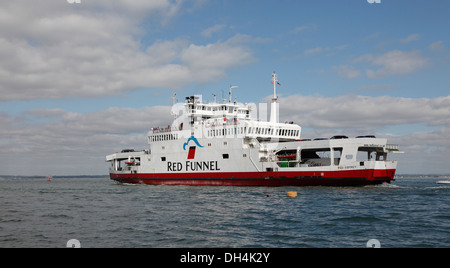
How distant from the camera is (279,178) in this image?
141 ft

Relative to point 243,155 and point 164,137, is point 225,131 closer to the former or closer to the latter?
point 243,155

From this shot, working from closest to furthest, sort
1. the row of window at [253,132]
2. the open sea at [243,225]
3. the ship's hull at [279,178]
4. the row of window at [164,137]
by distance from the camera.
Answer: the open sea at [243,225]
the ship's hull at [279,178]
the row of window at [253,132]
the row of window at [164,137]

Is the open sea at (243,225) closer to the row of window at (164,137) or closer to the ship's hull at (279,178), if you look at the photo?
the ship's hull at (279,178)

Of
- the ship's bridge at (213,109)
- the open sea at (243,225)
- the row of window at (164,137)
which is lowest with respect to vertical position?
the open sea at (243,225)

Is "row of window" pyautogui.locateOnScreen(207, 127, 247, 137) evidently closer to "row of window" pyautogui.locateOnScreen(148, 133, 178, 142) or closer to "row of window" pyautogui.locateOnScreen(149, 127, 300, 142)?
"row of window" pyautogui.locateOnScreen(149, 127, 300, 142)

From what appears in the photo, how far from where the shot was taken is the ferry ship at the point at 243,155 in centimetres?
3919

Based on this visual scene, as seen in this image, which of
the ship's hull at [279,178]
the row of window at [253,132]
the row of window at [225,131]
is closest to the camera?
the ship's hull at [279,178]

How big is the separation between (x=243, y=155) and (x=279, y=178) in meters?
5.65

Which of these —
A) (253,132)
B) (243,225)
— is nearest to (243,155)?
(253,132)

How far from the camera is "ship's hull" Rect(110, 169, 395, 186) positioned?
38562 mm

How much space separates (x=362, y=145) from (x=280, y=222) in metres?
21.6

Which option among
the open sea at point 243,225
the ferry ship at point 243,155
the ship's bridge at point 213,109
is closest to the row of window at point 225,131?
the ferry ship at point 243,155
